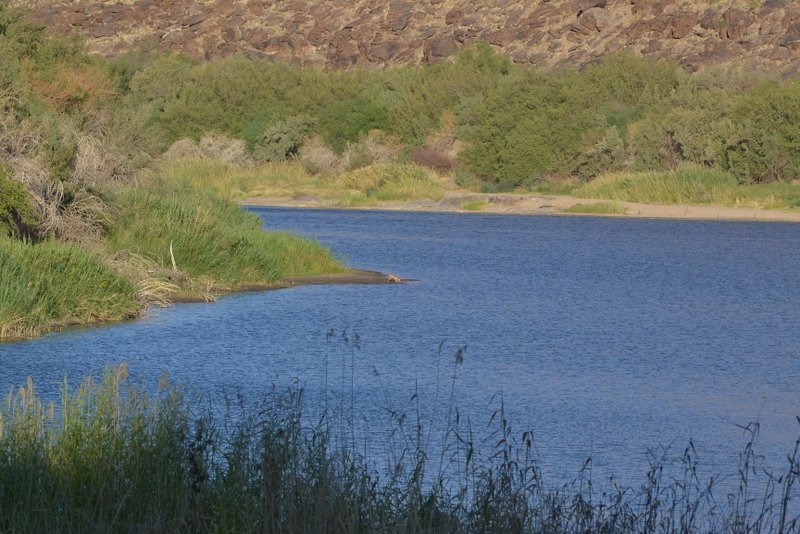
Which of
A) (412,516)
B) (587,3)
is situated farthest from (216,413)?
(587,3)

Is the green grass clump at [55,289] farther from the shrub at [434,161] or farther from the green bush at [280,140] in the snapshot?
the green bush at [280,140]

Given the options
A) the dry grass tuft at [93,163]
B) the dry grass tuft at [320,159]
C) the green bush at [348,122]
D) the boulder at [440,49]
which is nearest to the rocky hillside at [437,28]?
the boulder at [440,49]

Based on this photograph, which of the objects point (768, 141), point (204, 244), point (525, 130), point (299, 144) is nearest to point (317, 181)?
point (299, 144)

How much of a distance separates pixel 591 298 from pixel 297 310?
5.43 metres

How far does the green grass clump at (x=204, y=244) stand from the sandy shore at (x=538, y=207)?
2382cm

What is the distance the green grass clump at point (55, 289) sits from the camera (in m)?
14.7

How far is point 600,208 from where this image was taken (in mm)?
46750

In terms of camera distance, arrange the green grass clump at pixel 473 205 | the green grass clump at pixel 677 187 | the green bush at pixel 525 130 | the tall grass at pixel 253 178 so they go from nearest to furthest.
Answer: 1. the green grass clump at pixel 677 187
2. the green grass clump at pixel 473 205
3. the green bush at pixel 525 130
4. the tall grass at pixel 253 178

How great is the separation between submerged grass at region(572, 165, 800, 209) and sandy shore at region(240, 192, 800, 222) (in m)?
0.90

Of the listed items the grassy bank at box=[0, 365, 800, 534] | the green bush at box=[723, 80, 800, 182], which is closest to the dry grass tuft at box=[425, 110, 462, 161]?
the green bush at box=[723, 80, 800, 182]

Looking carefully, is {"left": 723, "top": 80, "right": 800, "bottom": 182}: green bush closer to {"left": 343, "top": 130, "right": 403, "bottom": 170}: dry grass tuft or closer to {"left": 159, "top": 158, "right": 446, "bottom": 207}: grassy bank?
{"left": 159, "top": 158, "right": 446, "bottom": 207}: grassy bank

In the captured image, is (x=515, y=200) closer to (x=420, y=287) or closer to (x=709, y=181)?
(x=709, y=181)

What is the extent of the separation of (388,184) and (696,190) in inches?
553

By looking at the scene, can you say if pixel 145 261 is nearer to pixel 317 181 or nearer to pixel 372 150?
pixel 317 181
